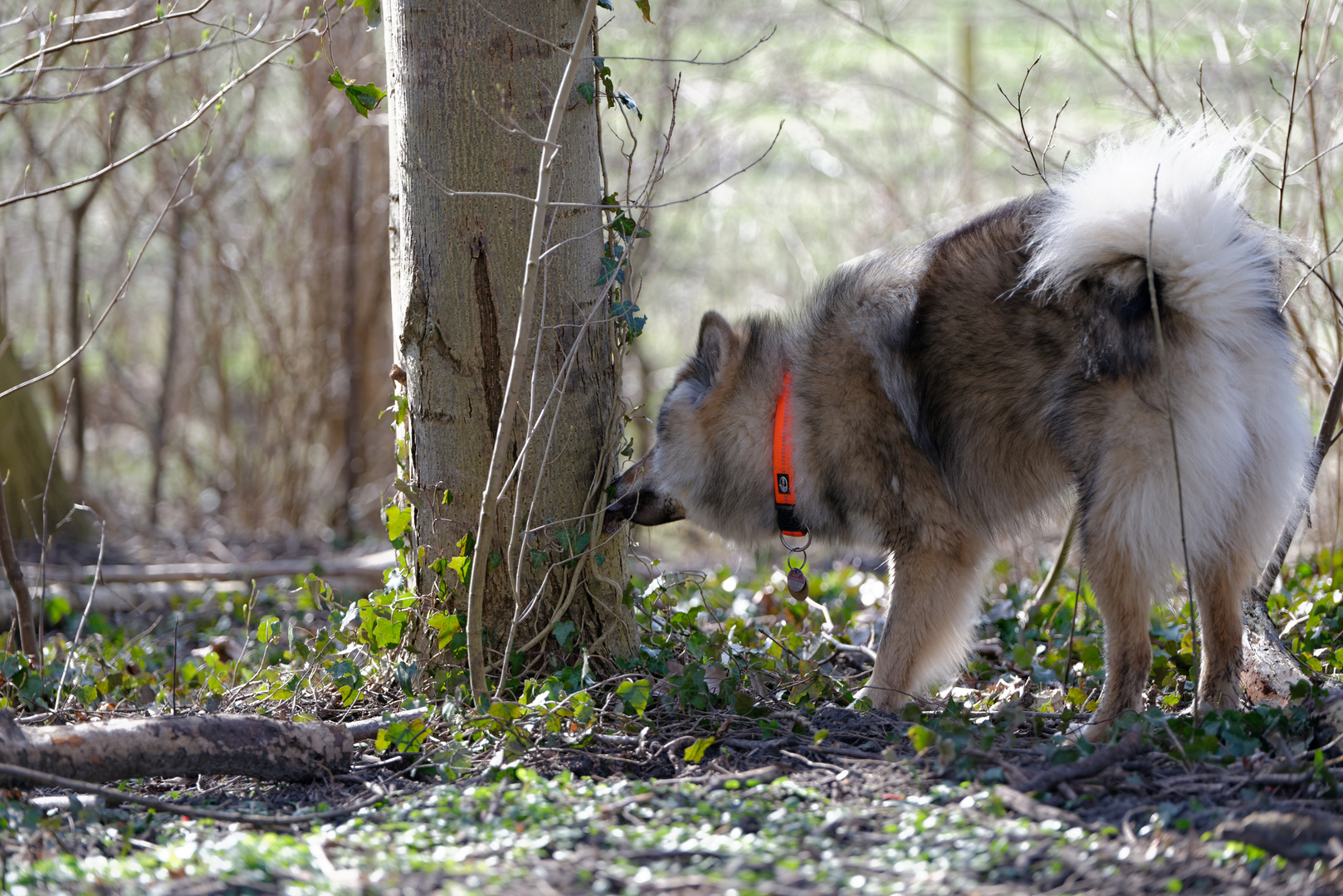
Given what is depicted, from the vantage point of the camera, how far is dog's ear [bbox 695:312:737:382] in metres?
3.79

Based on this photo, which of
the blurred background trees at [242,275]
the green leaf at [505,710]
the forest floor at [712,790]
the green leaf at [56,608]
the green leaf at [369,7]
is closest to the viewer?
the forest floor at [712,790]

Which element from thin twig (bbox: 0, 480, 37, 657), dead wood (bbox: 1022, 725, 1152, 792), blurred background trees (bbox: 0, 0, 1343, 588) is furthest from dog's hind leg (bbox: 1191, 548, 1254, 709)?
thin twig (bbox: 0, 480, 37, 657)

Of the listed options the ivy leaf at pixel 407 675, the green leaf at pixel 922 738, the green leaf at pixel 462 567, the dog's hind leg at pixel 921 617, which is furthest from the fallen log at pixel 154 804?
the dog's hind leg at pixel 921 617

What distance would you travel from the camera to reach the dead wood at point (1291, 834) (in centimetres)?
201

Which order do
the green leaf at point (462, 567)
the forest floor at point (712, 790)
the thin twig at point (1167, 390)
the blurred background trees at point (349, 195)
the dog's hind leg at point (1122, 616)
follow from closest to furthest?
the forest floor at point (712, 790) → the thin twig at point (1167, 390) → the dog's hind leg at point (1122, 616) → the green leaf at point (462, 567) → the blurred background trees at point (349, 195)

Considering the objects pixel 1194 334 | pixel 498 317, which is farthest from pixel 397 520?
pixel 1194 334

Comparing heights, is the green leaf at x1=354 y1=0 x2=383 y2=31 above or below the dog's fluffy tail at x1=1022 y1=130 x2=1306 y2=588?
above

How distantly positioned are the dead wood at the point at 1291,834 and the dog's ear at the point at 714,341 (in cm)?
228

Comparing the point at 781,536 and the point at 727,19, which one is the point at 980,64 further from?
the point at 781,536

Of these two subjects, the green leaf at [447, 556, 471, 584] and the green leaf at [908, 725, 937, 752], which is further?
the green leaf at [447, 556, 471, 584]

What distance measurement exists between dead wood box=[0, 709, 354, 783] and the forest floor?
0.07 m

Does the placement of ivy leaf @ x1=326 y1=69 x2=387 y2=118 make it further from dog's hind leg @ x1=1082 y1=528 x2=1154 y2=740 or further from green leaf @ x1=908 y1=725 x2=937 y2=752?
dog's hind leg @ x1=1082 y1=528 x2=1154 y2=740

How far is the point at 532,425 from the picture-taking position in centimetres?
302

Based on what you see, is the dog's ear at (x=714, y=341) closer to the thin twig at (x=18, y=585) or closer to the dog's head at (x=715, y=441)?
the dog's head at (x=715, y=441)
